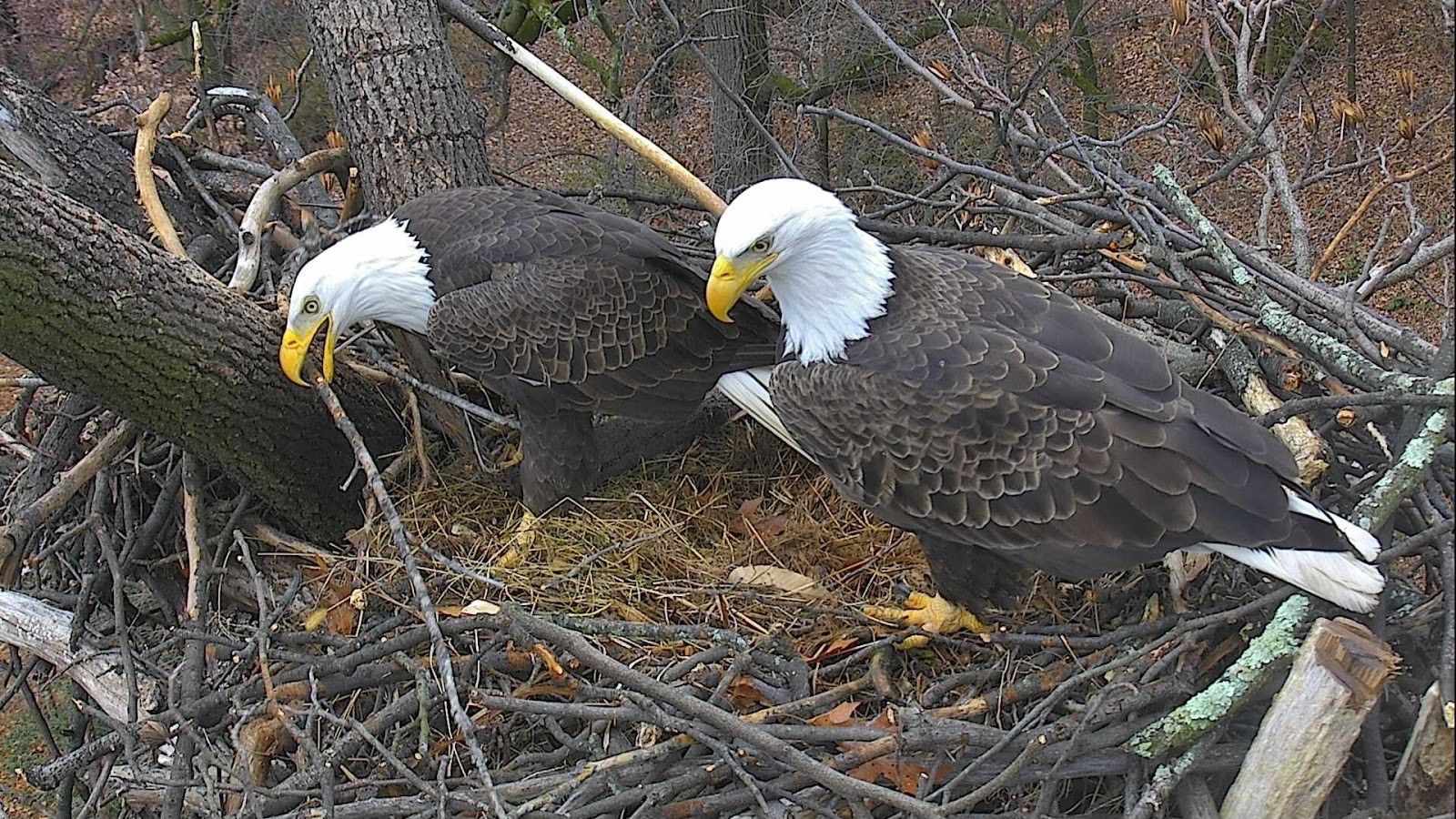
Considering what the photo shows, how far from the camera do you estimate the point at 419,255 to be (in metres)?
3.46

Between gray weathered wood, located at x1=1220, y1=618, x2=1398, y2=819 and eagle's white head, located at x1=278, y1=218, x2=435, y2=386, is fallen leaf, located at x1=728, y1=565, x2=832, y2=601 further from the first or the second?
gray weathered wood, located at x1=1220, y1=618, x2=1398, y2=819

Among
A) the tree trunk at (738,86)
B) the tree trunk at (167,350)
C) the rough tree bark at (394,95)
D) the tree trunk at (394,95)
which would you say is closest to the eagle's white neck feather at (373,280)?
the tree trunk at (167,350)

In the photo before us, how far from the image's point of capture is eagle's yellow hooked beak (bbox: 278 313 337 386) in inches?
125

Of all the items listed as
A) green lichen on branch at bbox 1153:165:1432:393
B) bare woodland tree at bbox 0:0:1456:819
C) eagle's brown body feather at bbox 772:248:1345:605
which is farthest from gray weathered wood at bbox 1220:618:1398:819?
green lichen on branch at bbox 1153:165:1432:393

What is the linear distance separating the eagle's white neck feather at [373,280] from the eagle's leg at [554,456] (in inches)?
19.1

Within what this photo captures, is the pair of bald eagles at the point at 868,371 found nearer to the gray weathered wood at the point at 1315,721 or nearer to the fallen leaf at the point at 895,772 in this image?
the gray weathered wood at the point at 1315,721

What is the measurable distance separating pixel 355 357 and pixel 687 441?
119 centimetres

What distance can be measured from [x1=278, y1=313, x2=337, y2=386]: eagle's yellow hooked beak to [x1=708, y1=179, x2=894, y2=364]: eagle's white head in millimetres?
1179

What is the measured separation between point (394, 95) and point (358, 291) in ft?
3.21

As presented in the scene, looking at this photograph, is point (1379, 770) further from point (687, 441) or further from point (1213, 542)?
point (687, 441)

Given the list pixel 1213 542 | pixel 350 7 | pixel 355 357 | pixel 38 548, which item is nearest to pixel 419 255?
pixel 355 357

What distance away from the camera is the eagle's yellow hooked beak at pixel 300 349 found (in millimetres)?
3178

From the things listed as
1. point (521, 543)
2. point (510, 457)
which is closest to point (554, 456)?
point (521, 543)

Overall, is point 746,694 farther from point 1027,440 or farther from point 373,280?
point 373,280
